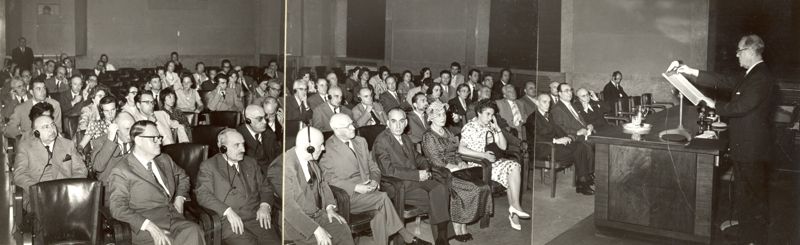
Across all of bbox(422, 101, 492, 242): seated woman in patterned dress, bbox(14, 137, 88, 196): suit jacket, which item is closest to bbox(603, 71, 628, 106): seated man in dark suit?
bbox(422, 101, 492, 242): seated woman in patterned dress

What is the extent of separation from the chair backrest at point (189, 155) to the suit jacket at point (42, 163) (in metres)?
0.53

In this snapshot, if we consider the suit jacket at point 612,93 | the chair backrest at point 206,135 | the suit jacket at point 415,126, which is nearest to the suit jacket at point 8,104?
the chair backrest at point 206,135

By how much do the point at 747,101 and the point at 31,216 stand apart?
425 cm

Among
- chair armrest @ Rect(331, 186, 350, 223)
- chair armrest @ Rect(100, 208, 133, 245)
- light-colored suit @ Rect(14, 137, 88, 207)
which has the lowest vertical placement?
chair armrest @ Rect(100, 208, 133, 245)

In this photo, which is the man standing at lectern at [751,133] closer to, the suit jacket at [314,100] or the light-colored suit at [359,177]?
the light-colored suit at [359,177]

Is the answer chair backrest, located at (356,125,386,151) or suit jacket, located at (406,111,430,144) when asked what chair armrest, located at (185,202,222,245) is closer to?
chair backrest, located at (356,125,386,151)

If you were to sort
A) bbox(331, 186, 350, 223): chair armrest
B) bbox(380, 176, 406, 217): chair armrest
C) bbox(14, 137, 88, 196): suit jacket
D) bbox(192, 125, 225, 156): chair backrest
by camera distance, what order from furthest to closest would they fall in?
1. bbox(192, 125, 225, 156): chair backrest
2. bbox(380, 176, 406, 217): chair armrest
3. bbox(14, 137, 88, 196): suit jacket
4. bbox(331, 186, 350, 223): chair armrest

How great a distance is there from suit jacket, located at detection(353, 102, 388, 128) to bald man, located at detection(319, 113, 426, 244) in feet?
1.00

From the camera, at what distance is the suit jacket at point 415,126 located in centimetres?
480

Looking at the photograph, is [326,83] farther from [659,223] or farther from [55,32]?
[55,32]

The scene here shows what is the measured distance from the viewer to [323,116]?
4.23 metres

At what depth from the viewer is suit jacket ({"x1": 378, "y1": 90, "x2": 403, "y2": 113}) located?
14.4ft

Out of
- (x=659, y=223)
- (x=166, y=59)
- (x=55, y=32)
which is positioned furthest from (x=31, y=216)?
(x=166, y=59)

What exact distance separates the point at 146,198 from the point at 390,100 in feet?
5.20
